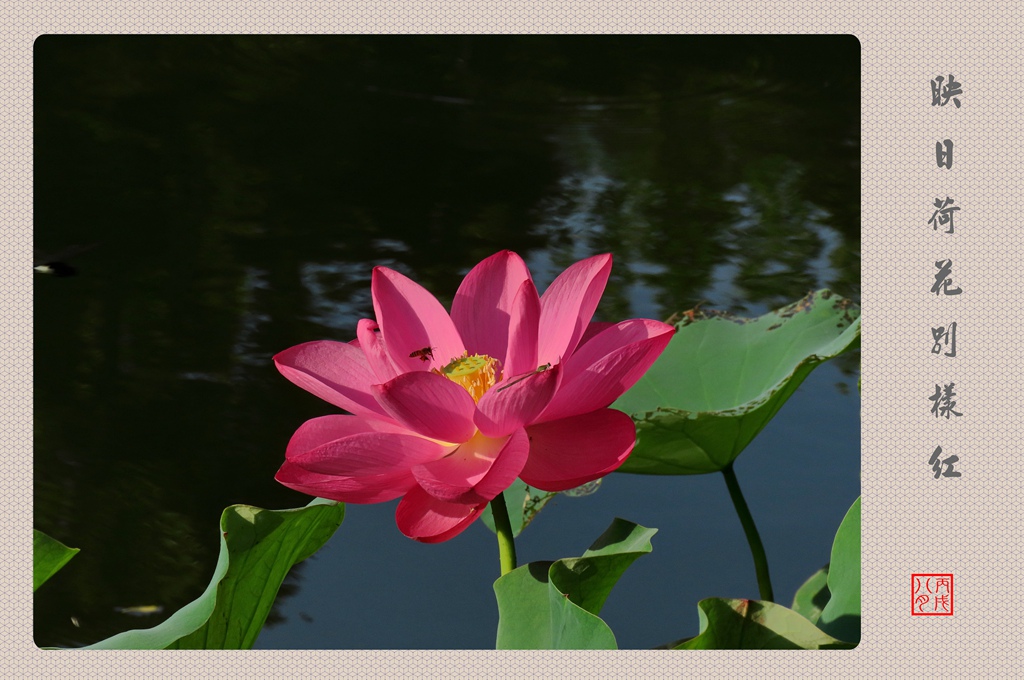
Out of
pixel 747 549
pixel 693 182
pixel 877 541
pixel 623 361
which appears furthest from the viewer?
pixel 693 182

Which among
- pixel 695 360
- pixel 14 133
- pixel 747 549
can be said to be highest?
pixel 14 133

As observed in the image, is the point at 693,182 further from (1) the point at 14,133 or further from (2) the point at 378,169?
(1) the point at 14,133

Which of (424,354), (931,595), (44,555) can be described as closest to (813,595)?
(931,595)

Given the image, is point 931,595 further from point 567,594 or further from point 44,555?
point 44,555

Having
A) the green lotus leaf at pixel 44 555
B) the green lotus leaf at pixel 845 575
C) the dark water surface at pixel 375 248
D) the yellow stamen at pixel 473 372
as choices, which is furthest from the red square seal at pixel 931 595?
the green lotus leaf at pixel 44 555

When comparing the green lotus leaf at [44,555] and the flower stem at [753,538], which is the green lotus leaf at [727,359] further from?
the green lotus leaf at [44,555]

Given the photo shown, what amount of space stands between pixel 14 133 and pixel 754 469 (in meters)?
0.63

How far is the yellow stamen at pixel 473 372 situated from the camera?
43 cm

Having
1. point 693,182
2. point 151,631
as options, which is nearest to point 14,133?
point 151,631

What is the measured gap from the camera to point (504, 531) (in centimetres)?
42

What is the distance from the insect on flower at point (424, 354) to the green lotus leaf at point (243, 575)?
0.09 meters

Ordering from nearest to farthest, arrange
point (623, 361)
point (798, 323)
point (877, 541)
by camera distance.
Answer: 1. point (623, 361)
2. point (877, 541)
3. point (798, 323)

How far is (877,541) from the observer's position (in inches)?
20.8

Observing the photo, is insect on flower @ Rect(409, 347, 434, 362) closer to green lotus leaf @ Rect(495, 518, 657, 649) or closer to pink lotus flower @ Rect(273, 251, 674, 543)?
pink lotus flower @ Rect(273, 251, 674, 543)
